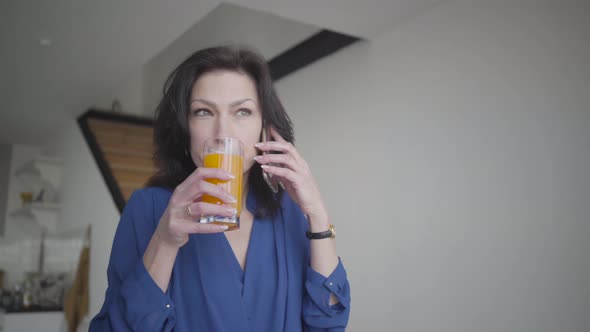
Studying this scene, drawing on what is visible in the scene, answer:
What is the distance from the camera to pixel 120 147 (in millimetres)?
4484

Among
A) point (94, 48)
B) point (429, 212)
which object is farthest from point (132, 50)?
point (429, 212)

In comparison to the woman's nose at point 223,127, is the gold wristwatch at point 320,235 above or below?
below

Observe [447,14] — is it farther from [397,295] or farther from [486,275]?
[397,295]

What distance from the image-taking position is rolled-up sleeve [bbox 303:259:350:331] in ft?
3.00

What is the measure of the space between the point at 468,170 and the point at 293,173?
118cm

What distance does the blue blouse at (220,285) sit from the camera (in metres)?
0.82

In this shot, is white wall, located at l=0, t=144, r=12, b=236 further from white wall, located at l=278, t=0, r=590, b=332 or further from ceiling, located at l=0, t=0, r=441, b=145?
white wall, located at l=278, t=0, r=590, b=332

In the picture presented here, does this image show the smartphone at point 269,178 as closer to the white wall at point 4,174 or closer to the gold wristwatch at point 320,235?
the gold wristwatch at point 320,235

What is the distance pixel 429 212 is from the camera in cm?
204

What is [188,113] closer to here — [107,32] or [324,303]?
[324,303]

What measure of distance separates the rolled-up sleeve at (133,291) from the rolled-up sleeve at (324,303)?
26 cm

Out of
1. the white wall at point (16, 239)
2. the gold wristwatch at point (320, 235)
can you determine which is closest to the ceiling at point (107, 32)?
the gold wristwatch at point (320, 235)

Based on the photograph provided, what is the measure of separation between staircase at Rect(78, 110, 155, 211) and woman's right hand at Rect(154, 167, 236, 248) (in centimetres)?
295

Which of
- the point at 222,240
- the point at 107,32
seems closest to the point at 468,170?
the point at 222,240
